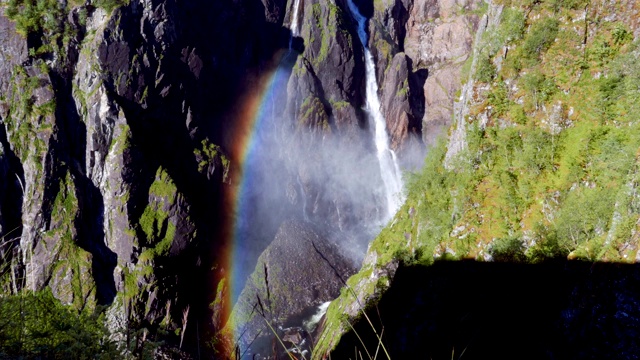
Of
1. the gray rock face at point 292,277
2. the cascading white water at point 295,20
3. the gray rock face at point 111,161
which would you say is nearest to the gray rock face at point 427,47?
the cascading white water at point 295,20

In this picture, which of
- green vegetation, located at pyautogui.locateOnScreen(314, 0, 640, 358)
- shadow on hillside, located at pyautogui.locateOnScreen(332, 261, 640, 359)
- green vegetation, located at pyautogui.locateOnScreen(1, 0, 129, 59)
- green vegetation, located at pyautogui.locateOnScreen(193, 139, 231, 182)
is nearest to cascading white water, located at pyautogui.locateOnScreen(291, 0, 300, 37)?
green vegetation, located at pyautogui.locateOnScreen(193, 139, 231, 182)

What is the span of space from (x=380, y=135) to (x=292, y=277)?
90.4 feet

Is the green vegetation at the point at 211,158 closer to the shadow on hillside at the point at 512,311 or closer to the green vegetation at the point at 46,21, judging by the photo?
the green vegetation at the point at 46,21

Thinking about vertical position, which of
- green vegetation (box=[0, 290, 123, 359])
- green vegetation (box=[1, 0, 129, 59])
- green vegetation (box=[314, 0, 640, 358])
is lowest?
green vegetation (box=[314, 0, 640, 358])

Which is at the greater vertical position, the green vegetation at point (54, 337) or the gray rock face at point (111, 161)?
the gray rock face at point (111, 161)

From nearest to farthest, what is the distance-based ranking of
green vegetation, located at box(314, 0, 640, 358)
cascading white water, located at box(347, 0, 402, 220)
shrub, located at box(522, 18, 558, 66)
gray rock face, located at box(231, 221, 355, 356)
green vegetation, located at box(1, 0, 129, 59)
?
1. green vegetation, located at box(314, 0, 640, 358)
2. shrub, located at box(522, 18, 558, 66)
3. green vegetation, located at box(1, 0, 129, 59)
4. gray rock face, located at box(231, 221, 355, 356)
5. cascading white water, located at box(347, 0, 402, 220)

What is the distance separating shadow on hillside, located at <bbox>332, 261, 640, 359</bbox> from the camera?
902cm

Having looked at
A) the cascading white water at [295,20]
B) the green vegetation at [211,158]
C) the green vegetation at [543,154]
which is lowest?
the green vegetation at [543,154]

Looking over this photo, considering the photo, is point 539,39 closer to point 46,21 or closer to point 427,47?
point 46,21

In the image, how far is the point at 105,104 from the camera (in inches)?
1436

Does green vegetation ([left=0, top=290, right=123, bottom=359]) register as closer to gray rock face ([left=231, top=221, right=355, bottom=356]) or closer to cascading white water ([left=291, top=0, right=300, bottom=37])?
gray rock face ([left=231, top=221, right=355, bottom=356])

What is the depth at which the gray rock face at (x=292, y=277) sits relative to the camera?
39094 millimetres

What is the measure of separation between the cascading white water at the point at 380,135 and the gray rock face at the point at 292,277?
12.0 m

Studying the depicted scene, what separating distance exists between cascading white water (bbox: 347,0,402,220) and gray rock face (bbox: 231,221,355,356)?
12.0 metres
